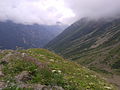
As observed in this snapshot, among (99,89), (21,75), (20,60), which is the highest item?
(20,60)

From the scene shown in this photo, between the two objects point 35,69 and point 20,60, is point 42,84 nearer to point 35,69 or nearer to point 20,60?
point 35,69

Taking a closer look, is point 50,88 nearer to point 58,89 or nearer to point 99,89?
point 58,89

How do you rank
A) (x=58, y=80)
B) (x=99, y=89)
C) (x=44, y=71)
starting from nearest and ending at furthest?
(x=58, y=80) → (x=44, y=71) → (x=99, y=89)

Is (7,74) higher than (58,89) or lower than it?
higher

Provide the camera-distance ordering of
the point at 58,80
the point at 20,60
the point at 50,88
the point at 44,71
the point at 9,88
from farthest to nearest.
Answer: the point at 20,60 → the point at 44,71 → the point at 58,80 → the point at 50,88 → the point at 9,88

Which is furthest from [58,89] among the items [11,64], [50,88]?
[11,64]

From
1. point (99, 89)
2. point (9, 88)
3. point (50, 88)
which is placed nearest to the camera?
point (9, 88)

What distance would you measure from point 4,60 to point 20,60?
54.5 inches

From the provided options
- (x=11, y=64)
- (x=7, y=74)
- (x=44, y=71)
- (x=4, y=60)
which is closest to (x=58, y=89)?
(x=44, y=71)

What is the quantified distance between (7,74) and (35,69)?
1902 millimetres

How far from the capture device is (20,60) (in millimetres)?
16344

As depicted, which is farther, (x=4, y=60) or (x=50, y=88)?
(x=4, y=60)

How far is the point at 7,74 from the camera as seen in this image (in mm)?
13727

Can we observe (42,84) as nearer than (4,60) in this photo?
Yes
